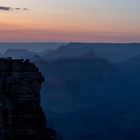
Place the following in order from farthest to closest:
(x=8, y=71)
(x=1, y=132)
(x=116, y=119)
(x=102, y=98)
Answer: (x=102, y=98), (x=116, y=119), (x=8, y=71), (x=1, y=132)

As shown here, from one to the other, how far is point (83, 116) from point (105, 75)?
1700 inches

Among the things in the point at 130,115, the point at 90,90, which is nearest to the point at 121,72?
the point at 90,90

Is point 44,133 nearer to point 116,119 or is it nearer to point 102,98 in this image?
point 116,119

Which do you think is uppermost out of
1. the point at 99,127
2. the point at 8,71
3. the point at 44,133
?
the point at 8,71

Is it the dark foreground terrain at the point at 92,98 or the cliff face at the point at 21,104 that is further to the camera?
the dark foreground terrain at the point at 92,98

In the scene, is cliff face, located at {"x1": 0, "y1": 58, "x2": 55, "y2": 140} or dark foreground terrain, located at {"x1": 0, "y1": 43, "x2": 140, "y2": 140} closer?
cliff face, located at {"x1": 0, "y1": 58, "x2": 55, "y2": 140}

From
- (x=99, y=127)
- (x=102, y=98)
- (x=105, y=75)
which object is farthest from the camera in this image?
(x=105, y=75)

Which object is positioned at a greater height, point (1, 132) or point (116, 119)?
point (1, 132)

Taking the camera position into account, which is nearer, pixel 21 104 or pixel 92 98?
pixel 21 104

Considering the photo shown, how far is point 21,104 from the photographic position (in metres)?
12.7

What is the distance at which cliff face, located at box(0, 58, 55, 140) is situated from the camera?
1219cm

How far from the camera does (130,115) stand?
389 feet

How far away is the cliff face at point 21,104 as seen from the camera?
12188 millimetres

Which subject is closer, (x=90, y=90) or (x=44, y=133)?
(x=44, y=133)
